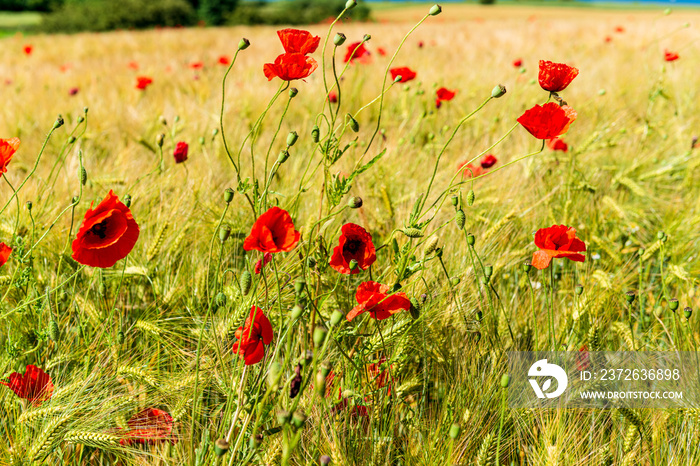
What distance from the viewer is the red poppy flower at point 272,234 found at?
0.75m

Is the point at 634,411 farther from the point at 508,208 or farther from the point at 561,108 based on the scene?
the point at 508,208

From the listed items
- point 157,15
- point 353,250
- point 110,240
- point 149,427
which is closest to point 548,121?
point 353,250

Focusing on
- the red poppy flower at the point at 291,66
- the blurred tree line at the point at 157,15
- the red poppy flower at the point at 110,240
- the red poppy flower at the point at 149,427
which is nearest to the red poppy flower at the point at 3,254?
the red poppy flower at the point at 110,240

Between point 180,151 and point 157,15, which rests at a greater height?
point 157,15

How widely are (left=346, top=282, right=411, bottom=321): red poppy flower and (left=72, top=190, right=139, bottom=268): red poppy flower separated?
1.32ft

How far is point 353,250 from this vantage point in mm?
976

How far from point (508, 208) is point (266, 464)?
1097mm

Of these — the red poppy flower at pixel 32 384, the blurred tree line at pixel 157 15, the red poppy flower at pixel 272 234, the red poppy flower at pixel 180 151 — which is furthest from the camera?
the blurred tree line at pixel 157 15

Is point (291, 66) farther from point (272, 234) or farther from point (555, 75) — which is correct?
point (555, 75)

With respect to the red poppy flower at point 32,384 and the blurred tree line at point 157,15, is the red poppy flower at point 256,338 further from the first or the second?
the blurred tree line at point 157,15

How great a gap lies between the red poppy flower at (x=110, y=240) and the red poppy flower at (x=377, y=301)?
1.32 ft

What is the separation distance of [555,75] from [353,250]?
0.53 metres

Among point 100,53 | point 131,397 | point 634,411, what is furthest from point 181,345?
point 100,53

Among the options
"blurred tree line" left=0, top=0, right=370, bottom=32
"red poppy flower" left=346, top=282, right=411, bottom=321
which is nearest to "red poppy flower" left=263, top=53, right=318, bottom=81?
"red poppy flower" left=346, top=282, right=411, bottom=321
